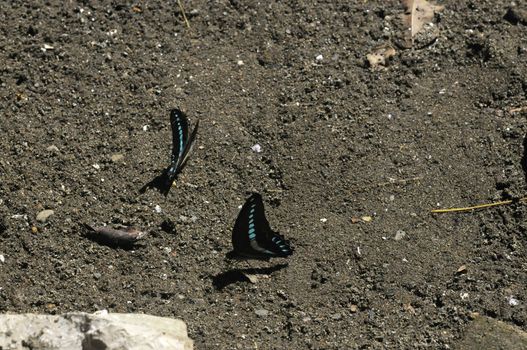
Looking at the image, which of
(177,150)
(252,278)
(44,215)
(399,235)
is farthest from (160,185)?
(399,235)

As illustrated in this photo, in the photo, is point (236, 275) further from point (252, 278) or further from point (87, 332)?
point (87, 332)

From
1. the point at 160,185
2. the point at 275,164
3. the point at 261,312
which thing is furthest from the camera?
the point at 275,164

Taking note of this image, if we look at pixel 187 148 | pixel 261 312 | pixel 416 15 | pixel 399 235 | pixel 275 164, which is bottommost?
pixel 261 312

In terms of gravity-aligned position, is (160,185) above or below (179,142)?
below

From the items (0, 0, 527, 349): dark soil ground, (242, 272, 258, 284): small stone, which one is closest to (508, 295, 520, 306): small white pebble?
(0, 0, 527, 349): dark soil ground

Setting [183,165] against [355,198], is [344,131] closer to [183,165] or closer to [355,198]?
[355,198]

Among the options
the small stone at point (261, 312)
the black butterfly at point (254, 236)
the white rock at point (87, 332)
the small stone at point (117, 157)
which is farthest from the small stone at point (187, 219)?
the white rock at point (87, 332)

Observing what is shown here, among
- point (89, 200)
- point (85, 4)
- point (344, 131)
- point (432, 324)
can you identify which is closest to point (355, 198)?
point (344, 131)

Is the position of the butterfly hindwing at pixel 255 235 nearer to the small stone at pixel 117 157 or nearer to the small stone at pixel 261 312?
the small stone at pixel 261 312
